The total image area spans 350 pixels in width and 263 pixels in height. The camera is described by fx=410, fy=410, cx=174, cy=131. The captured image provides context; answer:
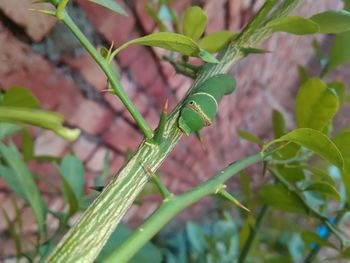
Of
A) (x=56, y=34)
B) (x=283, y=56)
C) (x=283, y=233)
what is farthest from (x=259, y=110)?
(x=56, y=34)

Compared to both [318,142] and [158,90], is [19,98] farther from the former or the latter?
[158,90]

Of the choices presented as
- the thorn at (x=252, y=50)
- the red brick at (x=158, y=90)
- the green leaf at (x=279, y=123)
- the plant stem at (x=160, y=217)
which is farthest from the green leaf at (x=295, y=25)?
the red brick at (x=158, y=90)

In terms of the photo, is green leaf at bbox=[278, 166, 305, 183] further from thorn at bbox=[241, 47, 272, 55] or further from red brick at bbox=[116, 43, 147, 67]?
red brick at bbox=[116, 43, 147, 67]

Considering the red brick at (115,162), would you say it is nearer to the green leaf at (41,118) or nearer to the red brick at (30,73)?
the red brick at (30,73)

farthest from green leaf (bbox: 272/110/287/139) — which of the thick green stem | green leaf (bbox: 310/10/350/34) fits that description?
the thick green stem

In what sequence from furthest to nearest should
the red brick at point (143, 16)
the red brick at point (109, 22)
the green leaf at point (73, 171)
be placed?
the red brick at point (143, 16), the red brick at point (109, 22), the green leaf at point (73, 171)
